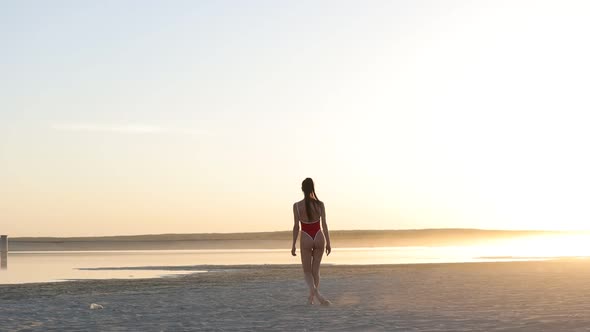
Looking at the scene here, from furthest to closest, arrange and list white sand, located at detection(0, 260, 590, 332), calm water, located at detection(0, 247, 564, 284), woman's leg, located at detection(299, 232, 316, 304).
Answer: calm water, located at detection(0, 247, 564, 284), woman's leg, located at detection(299, 232, 316, 304), white sand, located at detection(0, 260, 590, 332)

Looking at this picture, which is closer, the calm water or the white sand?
the white sand

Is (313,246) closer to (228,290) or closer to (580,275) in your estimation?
(228,290)

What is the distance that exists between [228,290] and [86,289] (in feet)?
15.3

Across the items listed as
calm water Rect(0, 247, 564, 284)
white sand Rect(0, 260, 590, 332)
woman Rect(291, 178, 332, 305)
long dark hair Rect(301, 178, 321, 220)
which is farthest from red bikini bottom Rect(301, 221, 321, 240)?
calm water Rect(0, 247, 564, 284)

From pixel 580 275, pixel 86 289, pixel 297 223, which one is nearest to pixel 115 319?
pixel 297 223

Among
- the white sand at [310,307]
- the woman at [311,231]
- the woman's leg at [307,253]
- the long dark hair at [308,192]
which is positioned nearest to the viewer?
the white sand at [310,307]

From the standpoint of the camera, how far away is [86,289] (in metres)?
25.7

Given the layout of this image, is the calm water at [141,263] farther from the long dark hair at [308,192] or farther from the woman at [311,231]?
the long dark hair at [308,192]

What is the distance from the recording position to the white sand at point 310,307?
14.4 m

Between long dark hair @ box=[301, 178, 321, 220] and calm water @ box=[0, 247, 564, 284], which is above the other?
long dark hair @ box=[301, 178, 321, 220]

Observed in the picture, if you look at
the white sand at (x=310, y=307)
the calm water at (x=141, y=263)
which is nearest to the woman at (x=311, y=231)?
the white sand at (x=310, y=307)

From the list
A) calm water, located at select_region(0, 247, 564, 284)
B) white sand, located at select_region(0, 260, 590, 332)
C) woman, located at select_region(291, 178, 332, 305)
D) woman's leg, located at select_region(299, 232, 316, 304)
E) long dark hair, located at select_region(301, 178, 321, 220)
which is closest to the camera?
white sand, located at select_region(0, 260, 590, 332)

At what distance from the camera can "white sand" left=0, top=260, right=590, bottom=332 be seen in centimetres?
1444

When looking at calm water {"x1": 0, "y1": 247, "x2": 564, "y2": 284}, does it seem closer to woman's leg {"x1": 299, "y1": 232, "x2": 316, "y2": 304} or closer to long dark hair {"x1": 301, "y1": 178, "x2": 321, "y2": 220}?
woman's leg {"x1": 299, "y1": 232, "x2": 316, "y2": 304}
